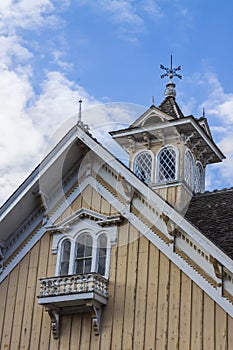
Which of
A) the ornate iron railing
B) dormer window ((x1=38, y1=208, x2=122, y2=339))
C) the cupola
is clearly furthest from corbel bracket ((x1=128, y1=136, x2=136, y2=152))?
the ornate iron railing

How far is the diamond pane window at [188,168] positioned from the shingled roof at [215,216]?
1920mm

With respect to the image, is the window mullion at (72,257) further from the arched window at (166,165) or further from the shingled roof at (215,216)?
the arched window at (166,165)

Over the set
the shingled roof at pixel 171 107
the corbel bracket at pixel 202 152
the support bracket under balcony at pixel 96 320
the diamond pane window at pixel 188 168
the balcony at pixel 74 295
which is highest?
the shingled roof at pixel 171 107

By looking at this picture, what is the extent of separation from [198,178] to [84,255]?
9.16 meters

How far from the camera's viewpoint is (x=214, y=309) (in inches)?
742

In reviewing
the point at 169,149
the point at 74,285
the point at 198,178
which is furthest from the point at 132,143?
the point at 74,285

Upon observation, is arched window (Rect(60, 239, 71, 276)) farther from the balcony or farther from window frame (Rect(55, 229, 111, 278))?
the balcony

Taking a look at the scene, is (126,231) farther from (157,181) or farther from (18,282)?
(157,181)

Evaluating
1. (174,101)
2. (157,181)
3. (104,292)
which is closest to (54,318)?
(104,292)

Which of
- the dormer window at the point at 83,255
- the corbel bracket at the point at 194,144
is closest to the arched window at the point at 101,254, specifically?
the dormer window at the point at 83,255

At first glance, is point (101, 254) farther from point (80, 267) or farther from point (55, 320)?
point (55, 320)

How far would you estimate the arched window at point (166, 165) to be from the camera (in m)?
27.9

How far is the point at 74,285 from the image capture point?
1995cm

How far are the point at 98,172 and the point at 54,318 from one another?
4.09 m
